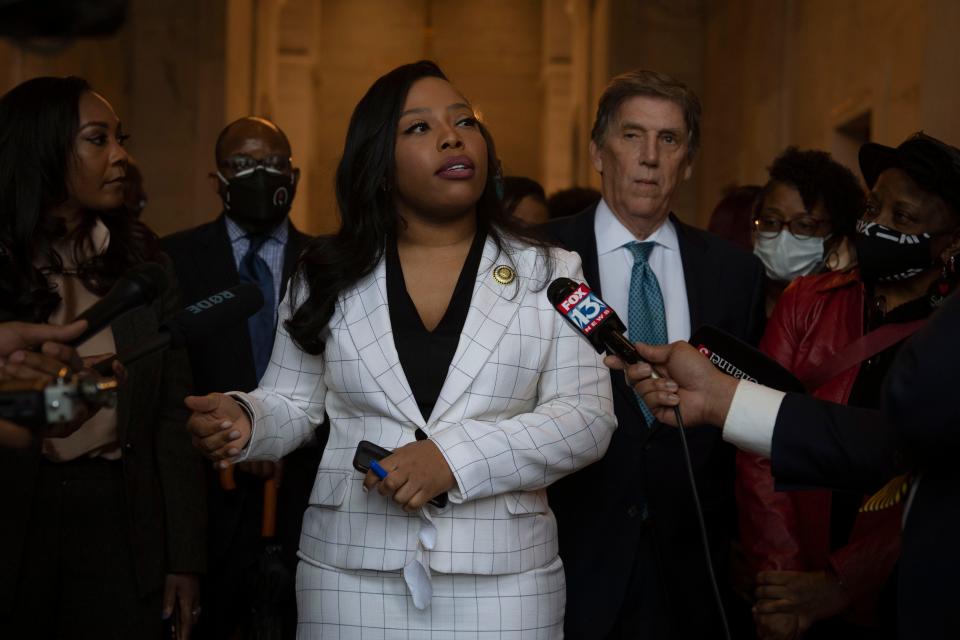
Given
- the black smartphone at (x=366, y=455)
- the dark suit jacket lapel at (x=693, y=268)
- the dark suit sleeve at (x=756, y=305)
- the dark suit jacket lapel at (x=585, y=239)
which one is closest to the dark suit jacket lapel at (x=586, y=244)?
the dark suit jacket lapel at (x=585, y=239)

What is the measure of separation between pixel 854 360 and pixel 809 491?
1.61ft

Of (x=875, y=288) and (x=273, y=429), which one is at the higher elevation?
(x=875, y=288)

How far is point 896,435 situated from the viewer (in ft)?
7.82

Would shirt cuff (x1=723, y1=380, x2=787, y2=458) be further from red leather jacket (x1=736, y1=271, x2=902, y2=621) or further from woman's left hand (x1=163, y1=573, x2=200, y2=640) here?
woman's left hand (x1=163, y1=573, x2=200, y2=640)

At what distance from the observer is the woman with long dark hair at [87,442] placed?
3.70 m

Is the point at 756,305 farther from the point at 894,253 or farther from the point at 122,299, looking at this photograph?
the point at 122,299

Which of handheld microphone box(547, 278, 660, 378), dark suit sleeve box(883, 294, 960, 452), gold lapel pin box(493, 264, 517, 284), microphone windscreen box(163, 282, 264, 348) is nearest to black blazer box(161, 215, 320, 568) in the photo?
gold lapel pin box(493, 264, 517, 284)

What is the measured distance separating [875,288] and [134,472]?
2.33m

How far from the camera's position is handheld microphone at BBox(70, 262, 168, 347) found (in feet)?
8.07

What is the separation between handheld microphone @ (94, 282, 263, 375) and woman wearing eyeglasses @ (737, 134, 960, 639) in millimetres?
1819

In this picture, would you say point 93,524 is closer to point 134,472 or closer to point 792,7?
point 134,472

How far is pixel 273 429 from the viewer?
328cm

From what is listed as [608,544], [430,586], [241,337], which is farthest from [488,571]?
[241,337]

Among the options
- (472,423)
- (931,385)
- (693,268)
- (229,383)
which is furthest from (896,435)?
(229,383)
